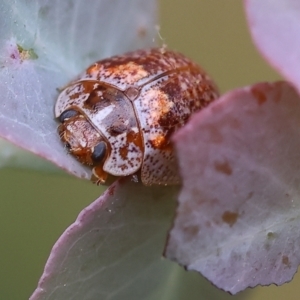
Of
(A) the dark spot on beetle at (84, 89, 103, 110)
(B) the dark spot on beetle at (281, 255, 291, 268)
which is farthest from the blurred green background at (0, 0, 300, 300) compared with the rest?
(B) the dark spot on beetle at (281, 255, 291, 268)

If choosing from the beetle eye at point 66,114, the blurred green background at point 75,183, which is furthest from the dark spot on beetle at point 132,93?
the blurred green background at point 75,183

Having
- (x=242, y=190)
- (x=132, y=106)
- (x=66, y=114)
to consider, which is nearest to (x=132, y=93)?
A: (x=132, y=106)

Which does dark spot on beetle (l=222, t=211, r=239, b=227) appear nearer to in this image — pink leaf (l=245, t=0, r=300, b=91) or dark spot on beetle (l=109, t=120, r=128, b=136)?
pink leaf (l=245, t=0, r=300, b=91)

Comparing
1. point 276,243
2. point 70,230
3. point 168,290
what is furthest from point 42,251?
A: point 276,243

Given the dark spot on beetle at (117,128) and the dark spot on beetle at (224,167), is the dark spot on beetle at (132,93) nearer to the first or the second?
the dark spot on beetle at (117,128)

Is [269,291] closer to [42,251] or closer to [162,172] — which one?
[42,251]
